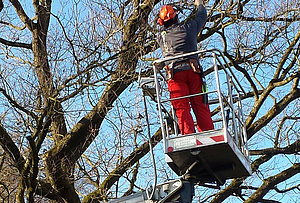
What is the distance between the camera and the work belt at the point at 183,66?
688cm

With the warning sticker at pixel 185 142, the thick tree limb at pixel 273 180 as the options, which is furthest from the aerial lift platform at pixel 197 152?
the thick tree limb at pixel 273 180

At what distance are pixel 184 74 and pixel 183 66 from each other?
104 millimetres

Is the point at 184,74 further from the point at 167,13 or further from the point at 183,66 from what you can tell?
the point at 167,13

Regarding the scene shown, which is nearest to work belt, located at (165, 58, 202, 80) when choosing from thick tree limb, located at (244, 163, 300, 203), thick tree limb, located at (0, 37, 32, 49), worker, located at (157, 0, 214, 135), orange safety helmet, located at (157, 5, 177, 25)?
worker, located at (157, 0, 214, 135)

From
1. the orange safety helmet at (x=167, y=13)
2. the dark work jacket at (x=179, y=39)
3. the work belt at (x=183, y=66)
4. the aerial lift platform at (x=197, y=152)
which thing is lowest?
the aerial lift platform at (x=197, y=152)

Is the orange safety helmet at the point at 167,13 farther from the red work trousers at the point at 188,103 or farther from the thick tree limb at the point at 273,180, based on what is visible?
the thick tree limb at the point at 273,180

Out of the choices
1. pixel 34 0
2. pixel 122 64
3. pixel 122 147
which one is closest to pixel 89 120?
pixel 122 147

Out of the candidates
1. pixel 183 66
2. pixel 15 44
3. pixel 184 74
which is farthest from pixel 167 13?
pixel 15 44

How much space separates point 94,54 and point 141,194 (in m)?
3.43

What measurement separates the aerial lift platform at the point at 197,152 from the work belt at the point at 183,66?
15 cm

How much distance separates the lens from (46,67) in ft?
32.8

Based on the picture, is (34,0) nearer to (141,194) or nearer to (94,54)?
(94,54)

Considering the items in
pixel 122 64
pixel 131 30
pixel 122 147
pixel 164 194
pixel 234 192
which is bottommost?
pixel 164 194

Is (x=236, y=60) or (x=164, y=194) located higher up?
(x=236, y=60)
